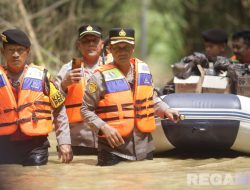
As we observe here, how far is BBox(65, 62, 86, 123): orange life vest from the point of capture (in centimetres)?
716

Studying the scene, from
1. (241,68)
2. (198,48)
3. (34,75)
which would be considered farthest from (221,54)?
(198,48)

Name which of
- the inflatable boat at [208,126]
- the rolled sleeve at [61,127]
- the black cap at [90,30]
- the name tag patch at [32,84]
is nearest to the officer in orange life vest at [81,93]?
the black cap at [90,30]

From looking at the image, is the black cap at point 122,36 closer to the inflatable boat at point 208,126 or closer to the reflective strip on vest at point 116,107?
the reflective strip on vest at point 116,107

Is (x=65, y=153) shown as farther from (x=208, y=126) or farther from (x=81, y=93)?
(x=208, y=126)

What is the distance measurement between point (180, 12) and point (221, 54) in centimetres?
1062

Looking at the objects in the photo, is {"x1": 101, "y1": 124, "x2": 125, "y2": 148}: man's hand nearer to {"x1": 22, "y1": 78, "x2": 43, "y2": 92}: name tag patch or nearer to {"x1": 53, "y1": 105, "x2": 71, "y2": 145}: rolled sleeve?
{"x1": 53, "y1": 105, "x2": 71, "y2": 145}: rolled sleeve

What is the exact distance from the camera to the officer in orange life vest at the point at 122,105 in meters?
6.03

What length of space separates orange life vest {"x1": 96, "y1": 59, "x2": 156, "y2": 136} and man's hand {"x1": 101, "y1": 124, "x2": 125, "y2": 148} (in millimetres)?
141

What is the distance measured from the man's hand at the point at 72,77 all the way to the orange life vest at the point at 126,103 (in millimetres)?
705

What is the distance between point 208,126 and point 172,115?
Answer: 0.56m

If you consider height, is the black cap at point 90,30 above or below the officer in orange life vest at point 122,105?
above

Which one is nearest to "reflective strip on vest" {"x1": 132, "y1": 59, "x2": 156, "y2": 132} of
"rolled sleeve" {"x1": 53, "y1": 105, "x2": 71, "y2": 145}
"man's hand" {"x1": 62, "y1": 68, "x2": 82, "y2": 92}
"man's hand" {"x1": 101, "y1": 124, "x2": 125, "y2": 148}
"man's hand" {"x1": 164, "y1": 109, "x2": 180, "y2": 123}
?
"man's hand" {"x1": 164, "y1": 109, "x2": 180, "y2": 123}

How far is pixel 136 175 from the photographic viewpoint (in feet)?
17.9

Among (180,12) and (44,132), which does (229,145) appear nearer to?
(44,132)
